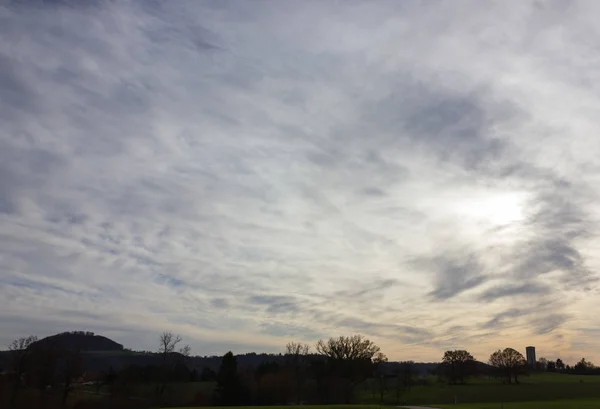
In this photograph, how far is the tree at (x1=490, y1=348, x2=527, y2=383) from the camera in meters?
148

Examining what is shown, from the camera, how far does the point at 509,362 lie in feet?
490

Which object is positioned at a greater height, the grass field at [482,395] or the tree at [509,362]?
the tree at [509,362]

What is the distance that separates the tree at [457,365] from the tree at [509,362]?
6.52 meters

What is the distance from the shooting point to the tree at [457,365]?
14907 centimetres

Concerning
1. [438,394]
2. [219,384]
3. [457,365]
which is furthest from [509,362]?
[219,384]

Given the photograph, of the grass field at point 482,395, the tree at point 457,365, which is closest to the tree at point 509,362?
the tree at point 457,365

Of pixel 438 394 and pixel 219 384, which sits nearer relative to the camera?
pixel 219 384

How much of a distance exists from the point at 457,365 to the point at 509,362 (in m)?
13.7

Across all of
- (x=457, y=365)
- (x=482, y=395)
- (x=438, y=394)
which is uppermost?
(x=457, y=365)

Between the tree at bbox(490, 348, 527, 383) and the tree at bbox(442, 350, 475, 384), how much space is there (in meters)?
6.52

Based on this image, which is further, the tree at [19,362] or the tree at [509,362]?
the tree at [509,362]

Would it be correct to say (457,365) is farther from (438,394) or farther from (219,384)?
(219,384)

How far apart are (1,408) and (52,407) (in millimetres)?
6653

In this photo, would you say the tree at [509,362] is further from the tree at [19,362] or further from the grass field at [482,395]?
the tree at [19,362]
